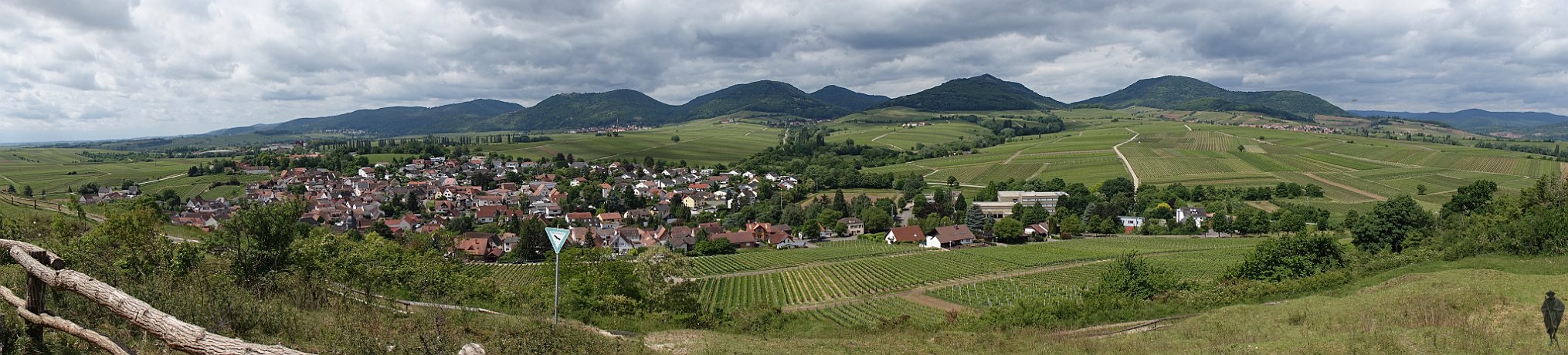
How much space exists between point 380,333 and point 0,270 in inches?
276

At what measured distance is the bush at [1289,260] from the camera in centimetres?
2533

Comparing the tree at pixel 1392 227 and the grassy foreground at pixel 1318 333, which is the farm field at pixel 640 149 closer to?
the tree at pixel 1392 227

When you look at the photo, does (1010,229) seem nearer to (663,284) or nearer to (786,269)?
(786,269)

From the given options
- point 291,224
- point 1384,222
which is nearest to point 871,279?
point 1384,222

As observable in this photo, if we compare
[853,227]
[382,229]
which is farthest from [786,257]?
[382,229]

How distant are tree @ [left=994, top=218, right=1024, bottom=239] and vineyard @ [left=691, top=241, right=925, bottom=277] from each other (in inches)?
388

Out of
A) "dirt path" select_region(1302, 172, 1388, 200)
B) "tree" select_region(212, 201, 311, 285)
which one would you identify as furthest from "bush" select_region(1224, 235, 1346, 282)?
"dirt path" select_region(1302, 172, 1388, 200)

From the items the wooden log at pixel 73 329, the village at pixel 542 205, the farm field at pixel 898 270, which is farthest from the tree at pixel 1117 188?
the wooden log at pixel 73 329

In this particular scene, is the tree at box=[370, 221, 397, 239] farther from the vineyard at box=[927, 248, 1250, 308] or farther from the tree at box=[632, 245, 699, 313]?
the vineyard at box=[927, 248, 1250, 308]

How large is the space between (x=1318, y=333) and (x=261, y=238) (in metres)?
21.5

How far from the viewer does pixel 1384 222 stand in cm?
3991

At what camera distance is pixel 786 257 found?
189ft

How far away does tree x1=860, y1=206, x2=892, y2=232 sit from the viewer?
77.8 m

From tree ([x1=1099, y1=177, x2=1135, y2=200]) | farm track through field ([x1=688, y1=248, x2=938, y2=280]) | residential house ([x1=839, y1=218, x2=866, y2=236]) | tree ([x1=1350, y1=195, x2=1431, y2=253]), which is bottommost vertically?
residential house ([x1=839, y1=218, x2=866, y2=236])
